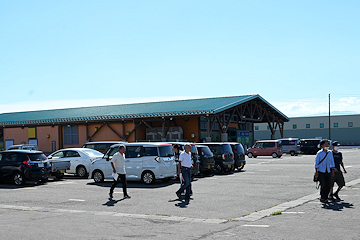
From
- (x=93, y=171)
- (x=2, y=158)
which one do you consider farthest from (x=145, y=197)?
(x=2, y=158)

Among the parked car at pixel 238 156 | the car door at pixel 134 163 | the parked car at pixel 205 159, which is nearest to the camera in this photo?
the car door at pixel 134 163

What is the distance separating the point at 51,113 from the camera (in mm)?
53188

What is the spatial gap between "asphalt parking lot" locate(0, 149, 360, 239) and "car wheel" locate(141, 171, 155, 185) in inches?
32.3

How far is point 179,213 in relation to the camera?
34.5 feet

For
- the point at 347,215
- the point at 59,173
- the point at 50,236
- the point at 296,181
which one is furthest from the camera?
the point at 59,173

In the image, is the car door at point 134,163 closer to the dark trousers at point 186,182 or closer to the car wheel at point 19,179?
the car wheel at point 19,179

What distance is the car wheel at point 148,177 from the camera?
17125mm

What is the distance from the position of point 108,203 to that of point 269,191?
5.57m

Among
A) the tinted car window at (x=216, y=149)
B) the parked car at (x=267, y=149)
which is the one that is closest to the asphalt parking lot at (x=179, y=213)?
the tinted car window at (x=216, y=149)

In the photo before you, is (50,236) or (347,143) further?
(347,143)

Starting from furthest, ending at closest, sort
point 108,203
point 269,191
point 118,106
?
point 118,106 < point 269,191 < point 108,203

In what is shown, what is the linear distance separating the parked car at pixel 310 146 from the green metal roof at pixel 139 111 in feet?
18.7

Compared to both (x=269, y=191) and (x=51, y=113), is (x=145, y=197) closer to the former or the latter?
(x=269, y=191)

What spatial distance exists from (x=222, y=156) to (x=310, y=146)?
2714 centimetres
